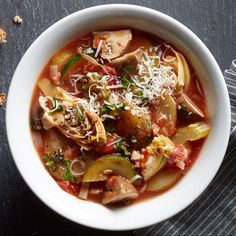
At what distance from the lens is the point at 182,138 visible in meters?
3.13

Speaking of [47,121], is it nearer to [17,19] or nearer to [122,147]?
[122,147]

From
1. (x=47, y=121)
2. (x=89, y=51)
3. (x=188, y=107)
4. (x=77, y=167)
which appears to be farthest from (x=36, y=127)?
(x=188, y=107)

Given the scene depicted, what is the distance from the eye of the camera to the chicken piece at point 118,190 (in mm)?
3006

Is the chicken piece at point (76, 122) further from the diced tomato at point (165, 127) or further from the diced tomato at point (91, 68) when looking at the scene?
the diced tomato at point (165, 127)

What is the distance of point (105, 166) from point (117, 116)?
0.94 feet

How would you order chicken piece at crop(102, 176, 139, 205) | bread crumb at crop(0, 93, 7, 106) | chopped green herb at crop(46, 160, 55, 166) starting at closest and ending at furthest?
1. chicken piece at crop(102, 176, 139, 205)
2. chopped green herb at crop(46, 160, 55, 166)
3. bread crumb at crop(0, 93, 7, 106)

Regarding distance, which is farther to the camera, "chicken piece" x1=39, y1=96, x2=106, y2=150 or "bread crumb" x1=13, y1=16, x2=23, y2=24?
"bread crumb" x1=13, y1=16, x2=23, y2=24

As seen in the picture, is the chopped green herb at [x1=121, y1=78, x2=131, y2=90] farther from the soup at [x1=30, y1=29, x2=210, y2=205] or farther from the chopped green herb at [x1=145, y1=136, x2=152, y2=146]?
the chopped green herb at [x1=145, y1=136, x2=152, y2=146]

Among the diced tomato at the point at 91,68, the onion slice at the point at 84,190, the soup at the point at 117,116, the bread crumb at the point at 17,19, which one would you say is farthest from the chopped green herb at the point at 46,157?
A: the bread crumb at the point at 17,19

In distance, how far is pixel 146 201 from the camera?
3162 millimetres

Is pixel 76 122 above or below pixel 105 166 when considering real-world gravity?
above

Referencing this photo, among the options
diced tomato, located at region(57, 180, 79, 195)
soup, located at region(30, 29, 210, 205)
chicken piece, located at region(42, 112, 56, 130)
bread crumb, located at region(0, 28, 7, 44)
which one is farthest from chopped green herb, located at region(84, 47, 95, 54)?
diced tomato, located at region(57, 180, 79, 195)

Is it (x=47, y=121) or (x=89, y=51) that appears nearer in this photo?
(x=47, y=121)

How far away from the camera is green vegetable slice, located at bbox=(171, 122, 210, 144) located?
3.13m
